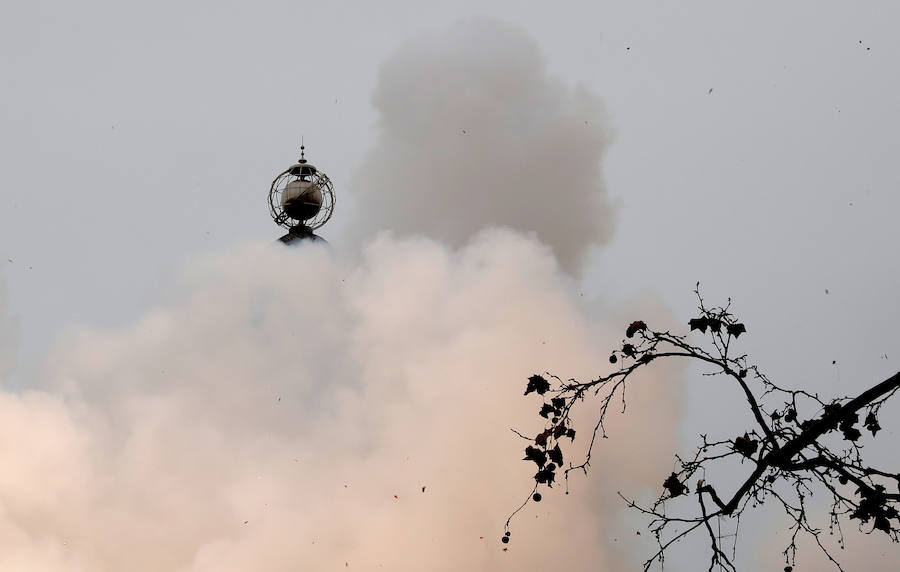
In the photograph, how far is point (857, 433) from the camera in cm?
Answer: 816

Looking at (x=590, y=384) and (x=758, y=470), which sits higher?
(x=590, y=384)

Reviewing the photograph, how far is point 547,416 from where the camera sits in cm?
848

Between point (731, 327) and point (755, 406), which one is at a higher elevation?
point (731, 327)

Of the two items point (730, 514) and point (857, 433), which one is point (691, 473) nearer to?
point (730, 514)

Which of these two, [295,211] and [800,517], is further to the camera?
[295,211]

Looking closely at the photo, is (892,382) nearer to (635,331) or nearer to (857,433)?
(857,433)

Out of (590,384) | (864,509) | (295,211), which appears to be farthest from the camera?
(295,211)

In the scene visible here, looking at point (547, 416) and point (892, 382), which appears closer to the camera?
point (892, 382)

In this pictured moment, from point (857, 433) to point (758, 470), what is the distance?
782mm

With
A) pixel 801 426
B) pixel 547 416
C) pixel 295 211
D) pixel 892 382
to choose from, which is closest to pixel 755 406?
pixel 801 426

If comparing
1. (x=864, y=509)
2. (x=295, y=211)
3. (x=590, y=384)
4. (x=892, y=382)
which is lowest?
(x=864, y=509)

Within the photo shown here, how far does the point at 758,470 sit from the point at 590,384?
119 cm

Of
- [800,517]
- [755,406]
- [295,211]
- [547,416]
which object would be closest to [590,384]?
[547,416]

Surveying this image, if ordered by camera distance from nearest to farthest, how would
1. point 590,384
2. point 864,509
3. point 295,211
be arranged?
point 864,509 → point 590,384 → point 295,211
